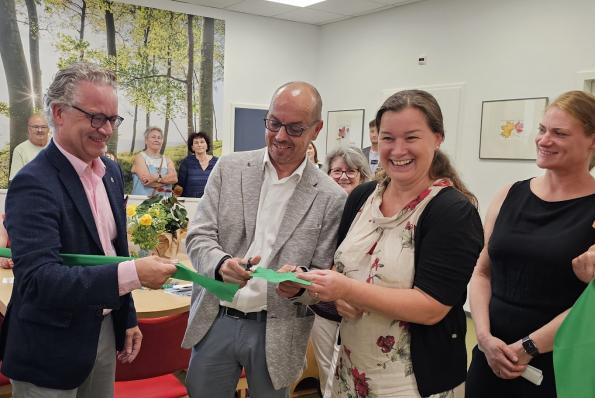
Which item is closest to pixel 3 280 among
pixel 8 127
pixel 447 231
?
pixel 447 231

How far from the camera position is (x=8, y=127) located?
20.0 feet

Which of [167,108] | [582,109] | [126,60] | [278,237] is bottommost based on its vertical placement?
[278,237]

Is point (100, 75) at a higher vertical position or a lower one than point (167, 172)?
higher

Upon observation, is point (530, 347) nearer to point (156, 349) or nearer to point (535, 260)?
point (535, 260)

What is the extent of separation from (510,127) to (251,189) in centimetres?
455

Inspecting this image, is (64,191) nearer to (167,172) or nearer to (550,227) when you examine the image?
(550,227)

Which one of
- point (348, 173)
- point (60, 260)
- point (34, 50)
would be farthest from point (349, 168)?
point (34, 50)

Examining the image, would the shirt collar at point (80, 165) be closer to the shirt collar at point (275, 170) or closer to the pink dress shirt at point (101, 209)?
the pink dress shirt at point (101, 209)

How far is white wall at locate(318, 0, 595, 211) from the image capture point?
16.9 ft

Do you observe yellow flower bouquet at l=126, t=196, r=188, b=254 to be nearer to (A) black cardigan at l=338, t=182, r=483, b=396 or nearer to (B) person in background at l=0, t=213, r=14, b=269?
(B) person in background at l=0, t=213, r=14, b=269

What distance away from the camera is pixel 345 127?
25.7 ft

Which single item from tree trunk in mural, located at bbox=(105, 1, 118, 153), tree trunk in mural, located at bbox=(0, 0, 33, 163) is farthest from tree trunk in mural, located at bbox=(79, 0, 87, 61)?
tree trunk in mural, located at bbox=(0, 0, 33, 163)

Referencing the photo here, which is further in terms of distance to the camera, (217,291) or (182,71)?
(182,71)

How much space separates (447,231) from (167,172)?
6.00 meters
